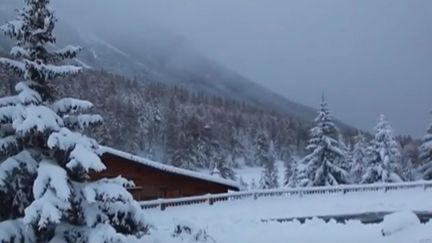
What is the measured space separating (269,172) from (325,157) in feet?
158

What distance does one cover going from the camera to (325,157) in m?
43.7

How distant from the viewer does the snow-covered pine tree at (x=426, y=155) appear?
43688mm

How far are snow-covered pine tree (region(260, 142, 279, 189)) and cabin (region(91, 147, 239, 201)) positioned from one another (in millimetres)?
42321

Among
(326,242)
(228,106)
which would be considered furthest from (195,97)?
(326,242)

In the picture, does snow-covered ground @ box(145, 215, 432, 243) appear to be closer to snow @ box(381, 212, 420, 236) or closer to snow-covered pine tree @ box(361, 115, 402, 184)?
snow @ box(381, 212, 420, 236)

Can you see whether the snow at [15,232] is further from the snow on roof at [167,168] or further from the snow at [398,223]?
the snow on roof at [167,168]

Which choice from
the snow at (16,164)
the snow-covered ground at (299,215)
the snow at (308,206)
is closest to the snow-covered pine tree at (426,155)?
the snow at (308,206)

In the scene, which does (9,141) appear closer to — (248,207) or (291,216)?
(291,216)

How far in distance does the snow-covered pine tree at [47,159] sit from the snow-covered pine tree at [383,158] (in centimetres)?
3663

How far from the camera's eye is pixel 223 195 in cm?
2855

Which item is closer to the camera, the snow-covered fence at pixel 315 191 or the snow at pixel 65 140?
the snow at pixel 65 140

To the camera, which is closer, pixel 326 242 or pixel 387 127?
pixel 326 242

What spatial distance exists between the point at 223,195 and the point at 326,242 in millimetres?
11470

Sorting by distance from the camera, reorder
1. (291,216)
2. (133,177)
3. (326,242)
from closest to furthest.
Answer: (326,242) < (291,216) < (133,177)
